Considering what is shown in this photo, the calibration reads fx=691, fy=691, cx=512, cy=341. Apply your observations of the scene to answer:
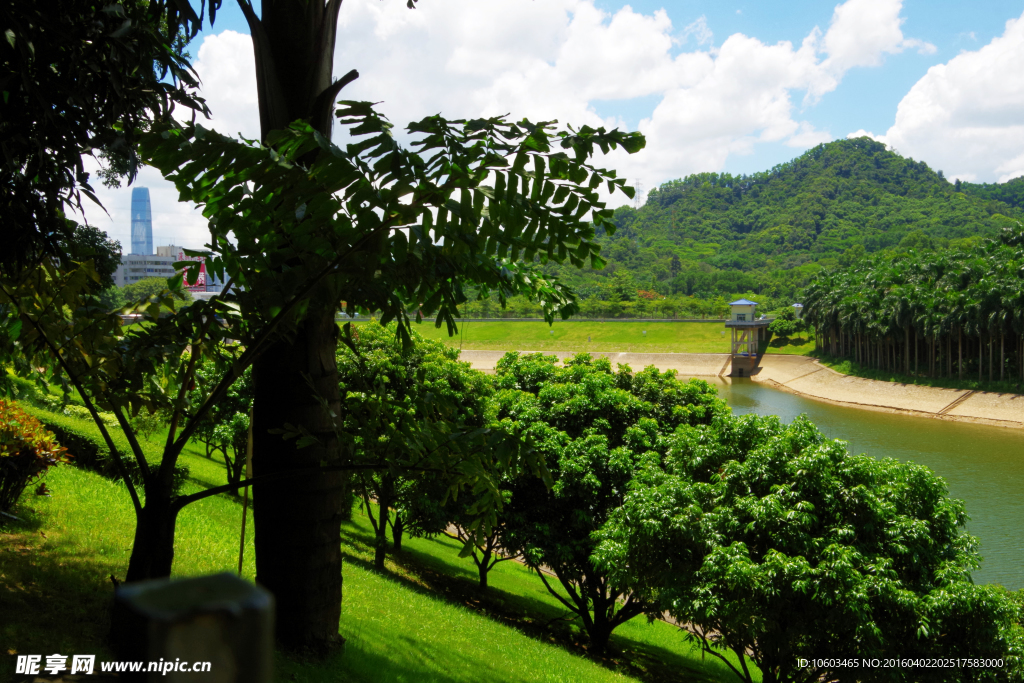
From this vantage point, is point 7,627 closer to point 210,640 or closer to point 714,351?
point 210,640

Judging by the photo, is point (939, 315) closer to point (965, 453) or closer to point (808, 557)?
point (965, 453)

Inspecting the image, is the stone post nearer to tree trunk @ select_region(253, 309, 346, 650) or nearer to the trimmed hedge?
tree trunk @ select_region(253, 309, 346, 650)

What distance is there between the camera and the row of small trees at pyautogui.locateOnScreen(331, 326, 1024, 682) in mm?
7203

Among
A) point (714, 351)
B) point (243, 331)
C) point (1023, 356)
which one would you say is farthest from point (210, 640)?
point (714, 351)

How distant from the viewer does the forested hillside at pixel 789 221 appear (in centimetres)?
9112

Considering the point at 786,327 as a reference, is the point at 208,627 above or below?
above

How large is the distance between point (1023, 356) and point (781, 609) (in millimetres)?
38430

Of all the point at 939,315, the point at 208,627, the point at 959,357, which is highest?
the point at 939,315

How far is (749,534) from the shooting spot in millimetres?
8258

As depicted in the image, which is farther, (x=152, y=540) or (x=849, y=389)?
(x=849, y=389)

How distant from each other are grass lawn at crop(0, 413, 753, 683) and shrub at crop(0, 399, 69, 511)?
0.25 m

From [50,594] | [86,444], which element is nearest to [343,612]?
[50,594]

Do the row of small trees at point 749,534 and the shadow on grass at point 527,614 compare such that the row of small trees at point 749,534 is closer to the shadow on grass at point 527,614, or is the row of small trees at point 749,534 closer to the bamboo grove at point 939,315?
the shadow on grass at point 527,614

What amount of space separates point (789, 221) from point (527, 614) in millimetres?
125858
